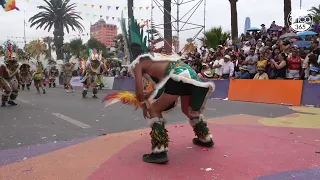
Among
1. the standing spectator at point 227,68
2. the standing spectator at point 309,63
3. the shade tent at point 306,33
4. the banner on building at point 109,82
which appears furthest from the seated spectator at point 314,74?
the banner on building at point 109,82

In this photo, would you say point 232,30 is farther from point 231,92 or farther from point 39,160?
point 39,160

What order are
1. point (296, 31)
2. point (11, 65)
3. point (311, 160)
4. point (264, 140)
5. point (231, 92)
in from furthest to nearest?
point (296, 31)
point (231, 92)
point (11, 65)
point (264, 140)
point (311, 160)

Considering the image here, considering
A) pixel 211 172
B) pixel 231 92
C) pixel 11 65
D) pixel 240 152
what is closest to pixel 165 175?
pixel 211 172

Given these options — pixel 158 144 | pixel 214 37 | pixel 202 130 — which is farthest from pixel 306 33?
pixel 158 144

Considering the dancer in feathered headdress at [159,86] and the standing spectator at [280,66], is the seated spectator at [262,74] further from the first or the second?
the dancer in feathered headdress at [159,86]

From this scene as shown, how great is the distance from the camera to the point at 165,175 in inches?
133

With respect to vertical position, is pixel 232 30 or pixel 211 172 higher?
pixel 232 30

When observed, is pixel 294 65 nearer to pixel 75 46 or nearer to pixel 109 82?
pixel 109 82

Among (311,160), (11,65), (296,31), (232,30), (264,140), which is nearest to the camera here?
(311,160)

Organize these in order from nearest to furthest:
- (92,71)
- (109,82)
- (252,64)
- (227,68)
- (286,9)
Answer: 1. (252,64)
2. (92,71)
3. (227,68)
4. (286,9)
5. (109,82)

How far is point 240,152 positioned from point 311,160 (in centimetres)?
83

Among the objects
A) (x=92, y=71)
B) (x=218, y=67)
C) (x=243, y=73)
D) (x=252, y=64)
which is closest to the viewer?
(x=252, y=64)

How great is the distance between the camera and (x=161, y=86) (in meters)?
3.79

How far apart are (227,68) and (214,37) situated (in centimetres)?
715
